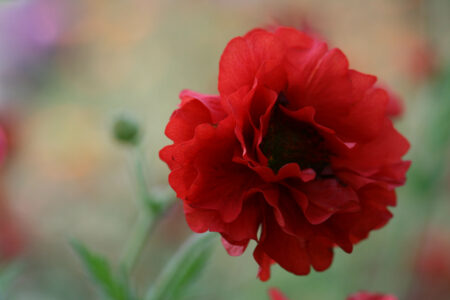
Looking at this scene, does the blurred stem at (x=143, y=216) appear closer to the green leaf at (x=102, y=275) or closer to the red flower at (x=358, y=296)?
the green leaf at (x=102, y=275)

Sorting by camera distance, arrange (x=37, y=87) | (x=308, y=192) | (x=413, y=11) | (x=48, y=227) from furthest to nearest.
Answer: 1. (x=413, y=11)
2. (x=37, y=87)
3. (x=48, y=227)
4. (x=308, y=192)

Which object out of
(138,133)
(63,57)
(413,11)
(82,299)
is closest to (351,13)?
(413,11)

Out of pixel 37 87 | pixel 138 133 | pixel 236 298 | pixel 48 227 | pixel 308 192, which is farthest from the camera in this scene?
pixel 37 87

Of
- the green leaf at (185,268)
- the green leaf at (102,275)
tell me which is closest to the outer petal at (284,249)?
the green leaf at (185,268)

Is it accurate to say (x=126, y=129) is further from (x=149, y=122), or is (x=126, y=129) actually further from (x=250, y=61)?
(x=149, y=122)

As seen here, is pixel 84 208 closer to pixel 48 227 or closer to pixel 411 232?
pixel 48 227

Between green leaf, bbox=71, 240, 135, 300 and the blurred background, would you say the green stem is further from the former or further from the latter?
the blurred background
